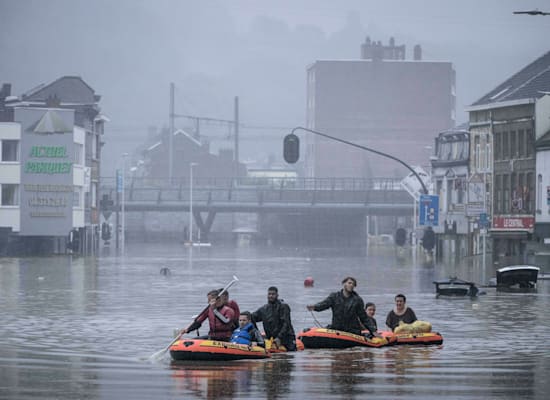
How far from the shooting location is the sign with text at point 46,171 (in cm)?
11238

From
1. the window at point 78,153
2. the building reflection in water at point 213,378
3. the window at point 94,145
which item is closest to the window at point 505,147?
the window at point 78,153

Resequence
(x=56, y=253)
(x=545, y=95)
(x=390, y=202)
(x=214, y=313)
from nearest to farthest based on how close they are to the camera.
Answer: (x=214, y=313), (x=545, y=95), (x=56, y=253), (x=390, y=202)

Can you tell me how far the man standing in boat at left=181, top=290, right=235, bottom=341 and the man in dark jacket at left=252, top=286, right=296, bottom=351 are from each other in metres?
0.74

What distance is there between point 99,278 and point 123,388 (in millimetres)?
44910

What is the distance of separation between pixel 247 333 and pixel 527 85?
226 ft

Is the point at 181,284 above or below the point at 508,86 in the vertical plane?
below

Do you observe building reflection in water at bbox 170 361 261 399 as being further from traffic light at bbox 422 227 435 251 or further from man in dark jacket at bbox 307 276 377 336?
traffic light at bbox 422 227 435 251

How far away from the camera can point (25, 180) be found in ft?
369

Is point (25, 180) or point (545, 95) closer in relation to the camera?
point (545, 95)

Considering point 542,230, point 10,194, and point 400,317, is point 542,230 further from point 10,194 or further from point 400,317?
point 400,317

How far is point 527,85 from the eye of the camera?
9500cm

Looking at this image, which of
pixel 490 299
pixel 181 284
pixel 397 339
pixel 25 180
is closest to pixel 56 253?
pixel 25 180

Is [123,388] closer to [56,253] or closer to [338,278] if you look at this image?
[338,278]

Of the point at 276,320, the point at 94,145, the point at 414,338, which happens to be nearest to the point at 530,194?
the point at 94,145
